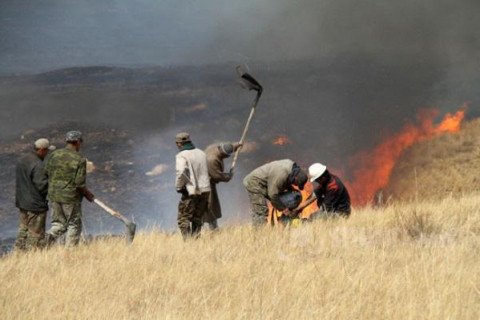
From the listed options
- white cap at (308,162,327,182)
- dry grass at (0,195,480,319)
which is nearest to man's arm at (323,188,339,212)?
white cap at (308,162,327,182)

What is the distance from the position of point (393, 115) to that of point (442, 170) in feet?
43.5

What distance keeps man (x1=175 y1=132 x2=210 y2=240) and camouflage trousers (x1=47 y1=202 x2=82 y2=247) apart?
4.53 feet

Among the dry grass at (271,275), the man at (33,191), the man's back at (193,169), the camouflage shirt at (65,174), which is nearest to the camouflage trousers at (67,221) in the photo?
the camouflage shirt at (65,174)

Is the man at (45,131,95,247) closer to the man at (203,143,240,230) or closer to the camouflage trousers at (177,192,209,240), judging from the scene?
the camouflage trousers at (177,192,209,240)

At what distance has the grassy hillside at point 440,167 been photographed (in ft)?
64.1

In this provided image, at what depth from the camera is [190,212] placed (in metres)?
9.52

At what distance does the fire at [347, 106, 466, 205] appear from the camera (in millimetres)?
24625

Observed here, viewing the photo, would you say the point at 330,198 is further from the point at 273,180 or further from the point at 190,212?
the point at 190,212

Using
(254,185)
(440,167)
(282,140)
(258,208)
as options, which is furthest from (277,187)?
(282,140)

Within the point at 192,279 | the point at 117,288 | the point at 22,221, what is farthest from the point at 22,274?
the point at 22,221

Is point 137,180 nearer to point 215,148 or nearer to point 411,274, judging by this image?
point 215,148

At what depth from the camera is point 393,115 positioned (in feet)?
111

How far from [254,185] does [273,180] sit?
1.24ft

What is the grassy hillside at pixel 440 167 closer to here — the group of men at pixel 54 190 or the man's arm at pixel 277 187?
the man's arm at pixel 277 187
